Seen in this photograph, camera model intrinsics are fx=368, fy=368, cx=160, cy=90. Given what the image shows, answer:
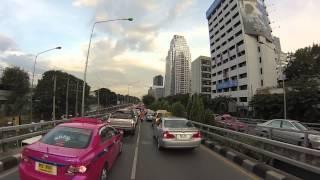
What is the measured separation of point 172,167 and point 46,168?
17.2ft

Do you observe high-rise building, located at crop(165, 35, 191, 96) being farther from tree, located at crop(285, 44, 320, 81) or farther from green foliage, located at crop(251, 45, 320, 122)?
tree, located at crop(285, 44, 320, 81)

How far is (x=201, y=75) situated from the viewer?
150625 millimetres

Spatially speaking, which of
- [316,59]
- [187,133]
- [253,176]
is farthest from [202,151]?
[316,59]

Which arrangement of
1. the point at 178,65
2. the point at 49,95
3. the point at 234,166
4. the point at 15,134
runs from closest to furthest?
the point at 234,166, the point at 15,134, the point at 49,95, the point at 178,65

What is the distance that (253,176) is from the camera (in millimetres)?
10383

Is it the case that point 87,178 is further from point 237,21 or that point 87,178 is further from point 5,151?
point 237,21

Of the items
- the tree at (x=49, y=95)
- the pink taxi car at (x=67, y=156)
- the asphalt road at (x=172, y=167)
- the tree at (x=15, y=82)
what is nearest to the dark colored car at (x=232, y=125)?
the asphalt road at (x=172, y=167)

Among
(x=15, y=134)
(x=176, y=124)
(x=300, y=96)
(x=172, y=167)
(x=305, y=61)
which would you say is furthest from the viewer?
(x=305, y=61)

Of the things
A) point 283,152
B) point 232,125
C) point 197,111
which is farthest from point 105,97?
point 283,152

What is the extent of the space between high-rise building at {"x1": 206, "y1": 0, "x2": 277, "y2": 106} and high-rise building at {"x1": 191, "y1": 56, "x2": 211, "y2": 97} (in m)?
34.0

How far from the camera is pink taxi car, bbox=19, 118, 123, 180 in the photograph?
7.03 m

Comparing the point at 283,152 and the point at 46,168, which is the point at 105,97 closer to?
the point at 283,152

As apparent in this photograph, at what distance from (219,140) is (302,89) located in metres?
35.6

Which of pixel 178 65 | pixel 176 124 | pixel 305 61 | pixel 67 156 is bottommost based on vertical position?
pixel 67 156
